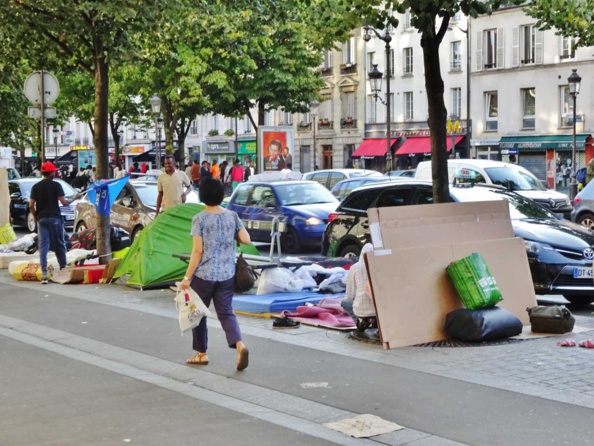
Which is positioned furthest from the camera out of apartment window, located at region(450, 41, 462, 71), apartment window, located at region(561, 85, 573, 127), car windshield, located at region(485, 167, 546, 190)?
apartment window, located at region(450, 41, 462, 71)

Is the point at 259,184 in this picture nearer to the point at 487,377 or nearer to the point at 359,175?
the point at 359,175

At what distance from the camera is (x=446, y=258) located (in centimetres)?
1102

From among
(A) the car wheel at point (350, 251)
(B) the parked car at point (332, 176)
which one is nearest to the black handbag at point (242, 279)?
(A) the car wheel at point (350, 251)

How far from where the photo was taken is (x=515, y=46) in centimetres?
5634

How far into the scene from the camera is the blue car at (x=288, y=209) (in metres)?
21.5

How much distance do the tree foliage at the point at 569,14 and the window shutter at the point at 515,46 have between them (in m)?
34.9

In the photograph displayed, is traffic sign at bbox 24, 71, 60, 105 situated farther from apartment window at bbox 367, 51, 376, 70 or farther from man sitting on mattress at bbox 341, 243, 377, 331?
apartment window at bbox 367, 51, 376, 70

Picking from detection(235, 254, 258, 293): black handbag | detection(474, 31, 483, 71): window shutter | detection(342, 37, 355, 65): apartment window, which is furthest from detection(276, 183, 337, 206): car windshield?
detection(342, 37, 355, 65): apartment window

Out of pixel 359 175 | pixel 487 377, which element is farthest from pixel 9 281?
pixel 359 175

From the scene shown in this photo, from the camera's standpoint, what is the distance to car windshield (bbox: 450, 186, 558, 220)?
47.9 feet

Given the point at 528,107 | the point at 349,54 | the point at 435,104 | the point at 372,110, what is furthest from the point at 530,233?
the point at 349,54

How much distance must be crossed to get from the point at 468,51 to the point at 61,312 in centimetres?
4448

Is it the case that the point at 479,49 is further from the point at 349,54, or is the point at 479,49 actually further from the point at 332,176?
the point at 332,176

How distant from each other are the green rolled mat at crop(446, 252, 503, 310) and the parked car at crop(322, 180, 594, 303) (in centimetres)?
184
